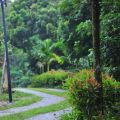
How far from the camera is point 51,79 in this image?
38750 mm

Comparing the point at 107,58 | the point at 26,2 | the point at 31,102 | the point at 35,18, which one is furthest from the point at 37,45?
the point at 107,58

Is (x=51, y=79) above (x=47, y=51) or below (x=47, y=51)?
below

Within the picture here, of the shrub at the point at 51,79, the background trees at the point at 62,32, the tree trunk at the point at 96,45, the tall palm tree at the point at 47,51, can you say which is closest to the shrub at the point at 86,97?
the tree trunk at the point at 96,45

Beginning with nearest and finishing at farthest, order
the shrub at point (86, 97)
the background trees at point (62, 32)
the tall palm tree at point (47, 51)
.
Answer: the shrub at point (86, 97), the background trees at point (62, 32), the tall palm tree at point (47, 51)

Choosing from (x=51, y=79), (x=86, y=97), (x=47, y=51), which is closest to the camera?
(x=86, y=97)

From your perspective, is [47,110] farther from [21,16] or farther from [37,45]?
[21,16]


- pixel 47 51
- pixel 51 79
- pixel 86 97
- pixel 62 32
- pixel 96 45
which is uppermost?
pixel 62 32

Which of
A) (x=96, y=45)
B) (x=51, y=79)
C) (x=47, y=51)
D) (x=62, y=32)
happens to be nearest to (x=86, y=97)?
(x=96, y=45)

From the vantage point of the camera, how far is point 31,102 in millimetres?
22141

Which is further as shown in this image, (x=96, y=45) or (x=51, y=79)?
(x=51, y=79)

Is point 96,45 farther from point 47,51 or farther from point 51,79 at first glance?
point 47,51

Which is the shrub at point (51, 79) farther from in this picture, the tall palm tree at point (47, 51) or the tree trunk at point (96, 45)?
the tree trunk at point (96, 45)

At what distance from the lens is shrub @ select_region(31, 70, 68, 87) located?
1446 inches

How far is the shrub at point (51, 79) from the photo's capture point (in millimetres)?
36734
